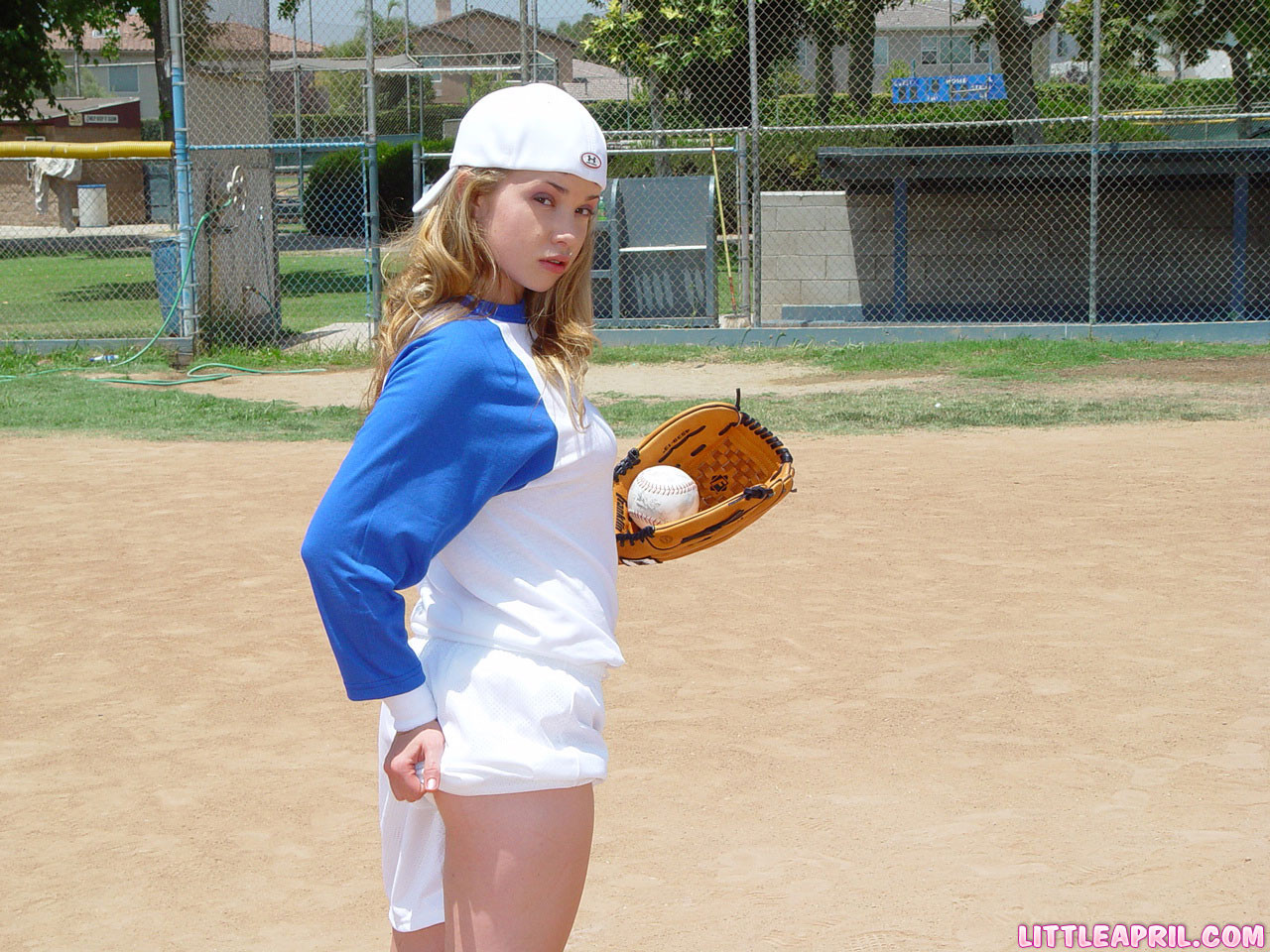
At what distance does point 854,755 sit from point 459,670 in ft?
8.51

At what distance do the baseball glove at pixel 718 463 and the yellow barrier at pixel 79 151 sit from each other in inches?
465

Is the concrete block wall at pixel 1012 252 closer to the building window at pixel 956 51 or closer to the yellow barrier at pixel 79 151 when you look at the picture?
the yellow barrier at pixel 79 151

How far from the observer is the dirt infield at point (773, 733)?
329cm

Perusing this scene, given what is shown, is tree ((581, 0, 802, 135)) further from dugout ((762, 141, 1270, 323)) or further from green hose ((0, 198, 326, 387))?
green hose ((0, 198, 326, 387))

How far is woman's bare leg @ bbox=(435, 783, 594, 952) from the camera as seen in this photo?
1811 millimetres

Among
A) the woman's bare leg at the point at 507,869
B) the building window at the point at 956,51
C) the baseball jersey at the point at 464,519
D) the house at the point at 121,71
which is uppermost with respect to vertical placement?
the house at the point at 121,71

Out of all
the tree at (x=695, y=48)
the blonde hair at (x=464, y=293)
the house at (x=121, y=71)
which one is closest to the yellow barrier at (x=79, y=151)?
the tree at (x=695, y=48)

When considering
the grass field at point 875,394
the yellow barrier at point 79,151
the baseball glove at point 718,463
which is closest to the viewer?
the baseball glove at point 718,463

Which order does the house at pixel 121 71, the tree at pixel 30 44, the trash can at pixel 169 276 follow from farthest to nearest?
1. the house at pixel 121 71
2. the tree at pixel 30 44
3. the trash can at pixel 169 276

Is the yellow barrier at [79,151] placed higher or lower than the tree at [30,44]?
lower

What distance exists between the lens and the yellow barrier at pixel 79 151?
42.9 feet

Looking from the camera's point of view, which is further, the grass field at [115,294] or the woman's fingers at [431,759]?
the grass field at [115,294]

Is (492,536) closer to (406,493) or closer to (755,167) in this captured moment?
(406,493)

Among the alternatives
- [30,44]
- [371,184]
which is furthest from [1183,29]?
[30,44]
